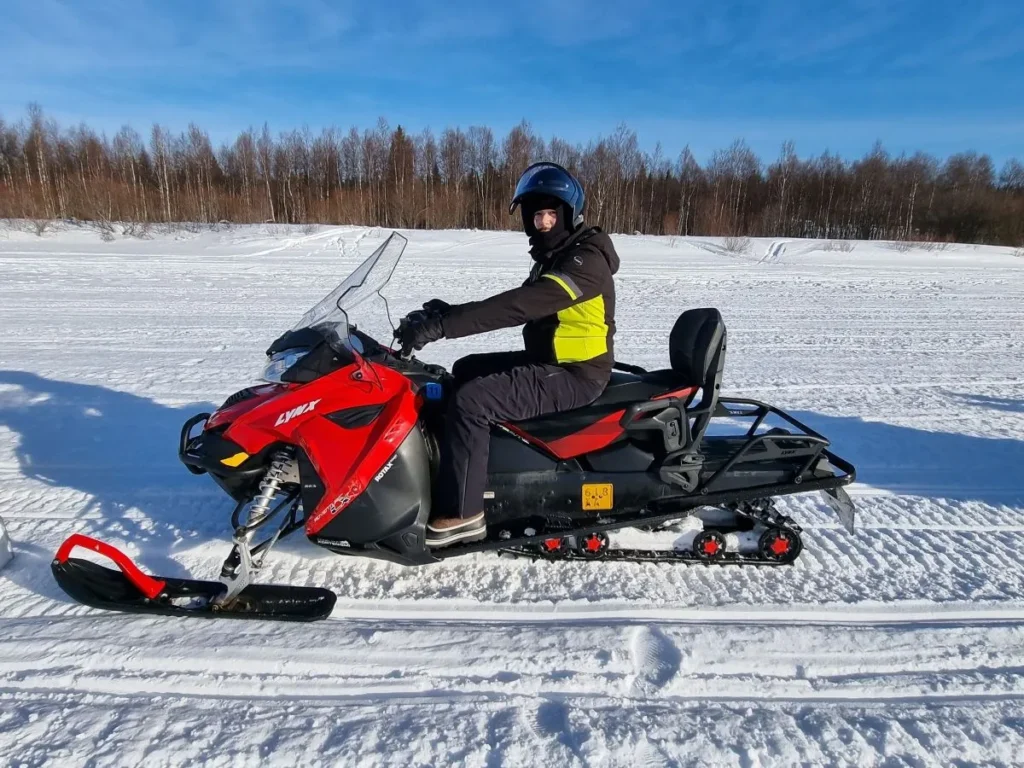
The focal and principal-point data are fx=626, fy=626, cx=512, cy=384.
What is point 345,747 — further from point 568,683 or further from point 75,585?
point 75,585

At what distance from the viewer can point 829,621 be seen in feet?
8.99

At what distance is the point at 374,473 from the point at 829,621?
210cm

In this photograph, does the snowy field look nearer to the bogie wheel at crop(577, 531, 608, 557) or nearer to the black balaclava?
the bogie wheel at crop(577, 531, 608, 557)

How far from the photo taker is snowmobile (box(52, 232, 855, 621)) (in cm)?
272

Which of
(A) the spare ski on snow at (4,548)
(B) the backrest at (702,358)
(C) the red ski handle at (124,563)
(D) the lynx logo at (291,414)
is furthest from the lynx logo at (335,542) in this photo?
(B) the backrest at (702,358)

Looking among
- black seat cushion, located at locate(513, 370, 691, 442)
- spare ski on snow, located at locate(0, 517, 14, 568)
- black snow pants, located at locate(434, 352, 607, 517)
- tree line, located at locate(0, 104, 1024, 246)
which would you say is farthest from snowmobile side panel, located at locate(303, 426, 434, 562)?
tree line, located at locate(0, 104, 1024, 246)

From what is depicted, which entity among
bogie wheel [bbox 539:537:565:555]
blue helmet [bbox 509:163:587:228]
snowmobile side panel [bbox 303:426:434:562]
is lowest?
bogie wheel [bbox 539:537:565:555]

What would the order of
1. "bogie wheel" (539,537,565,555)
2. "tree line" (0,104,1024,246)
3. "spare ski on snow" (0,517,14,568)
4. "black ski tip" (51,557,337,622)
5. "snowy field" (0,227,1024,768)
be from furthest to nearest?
"tree line" (0,104,1024,246)
"bogie wheel" (539,537,565,555)
"spare ski on snow" (0,517,14,568)
"black ski tip" (51,557,337,622)
"snowy field" (0,227,1024,768)

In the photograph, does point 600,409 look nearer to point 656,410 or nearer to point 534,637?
point 656,410

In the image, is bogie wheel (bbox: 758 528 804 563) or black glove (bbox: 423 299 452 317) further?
bogie wheel (bbox: 758 528 804 563)

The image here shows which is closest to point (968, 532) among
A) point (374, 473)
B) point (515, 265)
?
point (374, 473)

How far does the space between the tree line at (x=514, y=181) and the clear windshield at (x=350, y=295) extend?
32870 mm

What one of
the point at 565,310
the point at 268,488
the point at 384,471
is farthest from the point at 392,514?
the point at 565,310

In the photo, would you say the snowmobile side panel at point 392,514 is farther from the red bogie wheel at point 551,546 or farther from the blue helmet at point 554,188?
the blue helmet at point 554,188
